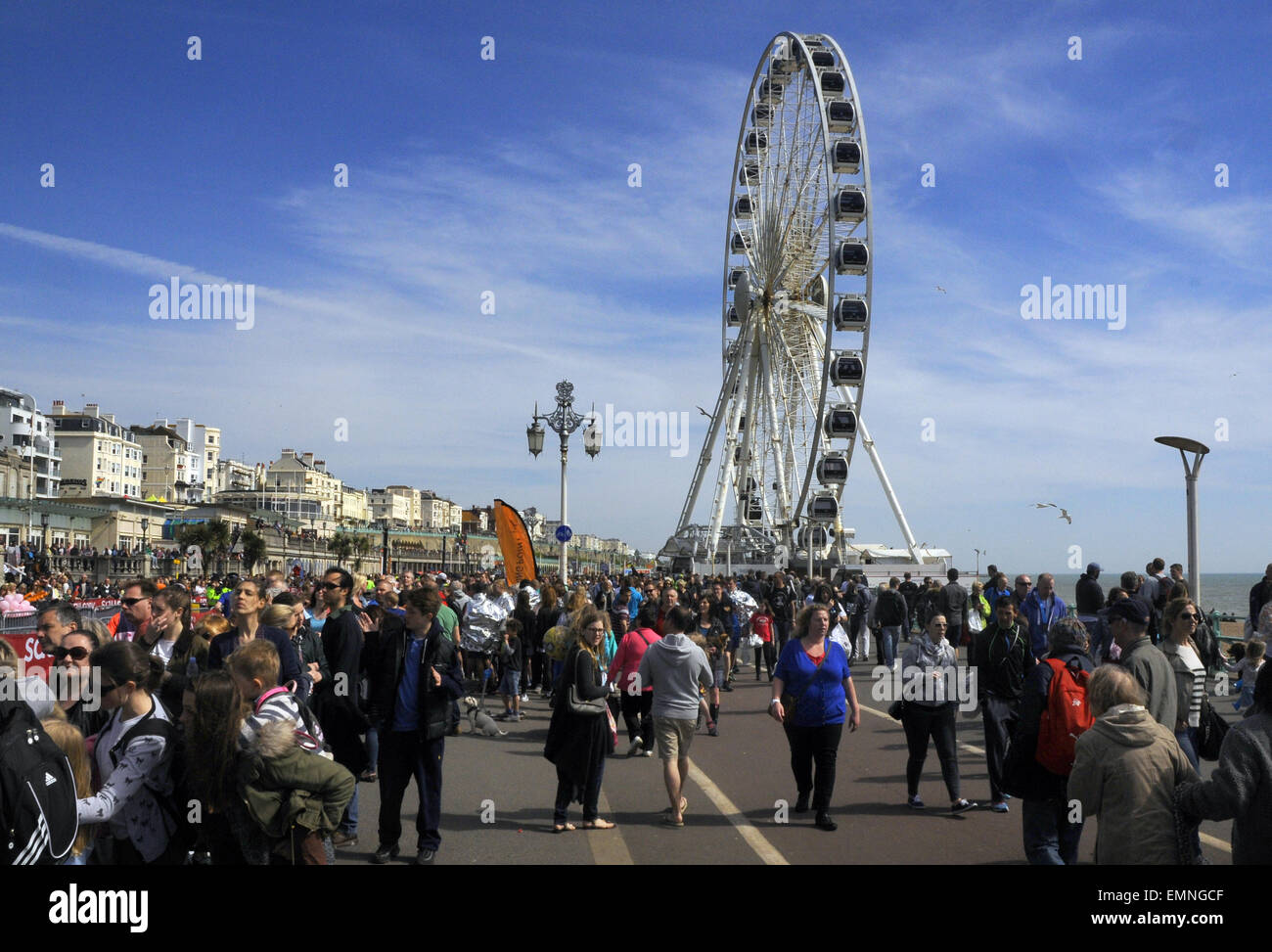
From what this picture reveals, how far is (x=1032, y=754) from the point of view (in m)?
5.86

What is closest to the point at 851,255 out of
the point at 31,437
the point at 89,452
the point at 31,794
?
the point at 31,794

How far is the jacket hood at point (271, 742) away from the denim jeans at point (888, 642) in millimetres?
14992

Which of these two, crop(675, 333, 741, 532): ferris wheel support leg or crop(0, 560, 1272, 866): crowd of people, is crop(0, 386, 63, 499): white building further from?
crop(0, 560, 1272, 866): crowd of people

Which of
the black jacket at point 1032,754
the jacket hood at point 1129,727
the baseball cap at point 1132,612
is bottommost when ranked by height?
the black jacket at point 1032,754

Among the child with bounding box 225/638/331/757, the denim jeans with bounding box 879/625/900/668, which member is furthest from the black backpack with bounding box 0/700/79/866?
the denim jeans with bounding box 879/625/900/668

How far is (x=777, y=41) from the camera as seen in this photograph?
36.9 m

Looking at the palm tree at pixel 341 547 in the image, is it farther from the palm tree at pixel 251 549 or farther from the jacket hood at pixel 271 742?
the jacket hood at pixel 271 742

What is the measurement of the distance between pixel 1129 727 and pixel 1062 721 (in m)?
1.39

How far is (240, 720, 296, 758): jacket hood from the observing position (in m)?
4.42

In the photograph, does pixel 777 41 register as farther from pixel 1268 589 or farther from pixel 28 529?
pixel 28 529

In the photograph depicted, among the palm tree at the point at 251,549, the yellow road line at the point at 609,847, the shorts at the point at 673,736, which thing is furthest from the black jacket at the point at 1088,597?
the palm tree at the point at 251,549

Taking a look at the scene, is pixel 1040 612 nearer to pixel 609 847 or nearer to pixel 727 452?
pixel 609 847

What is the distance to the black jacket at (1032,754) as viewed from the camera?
5820mm
